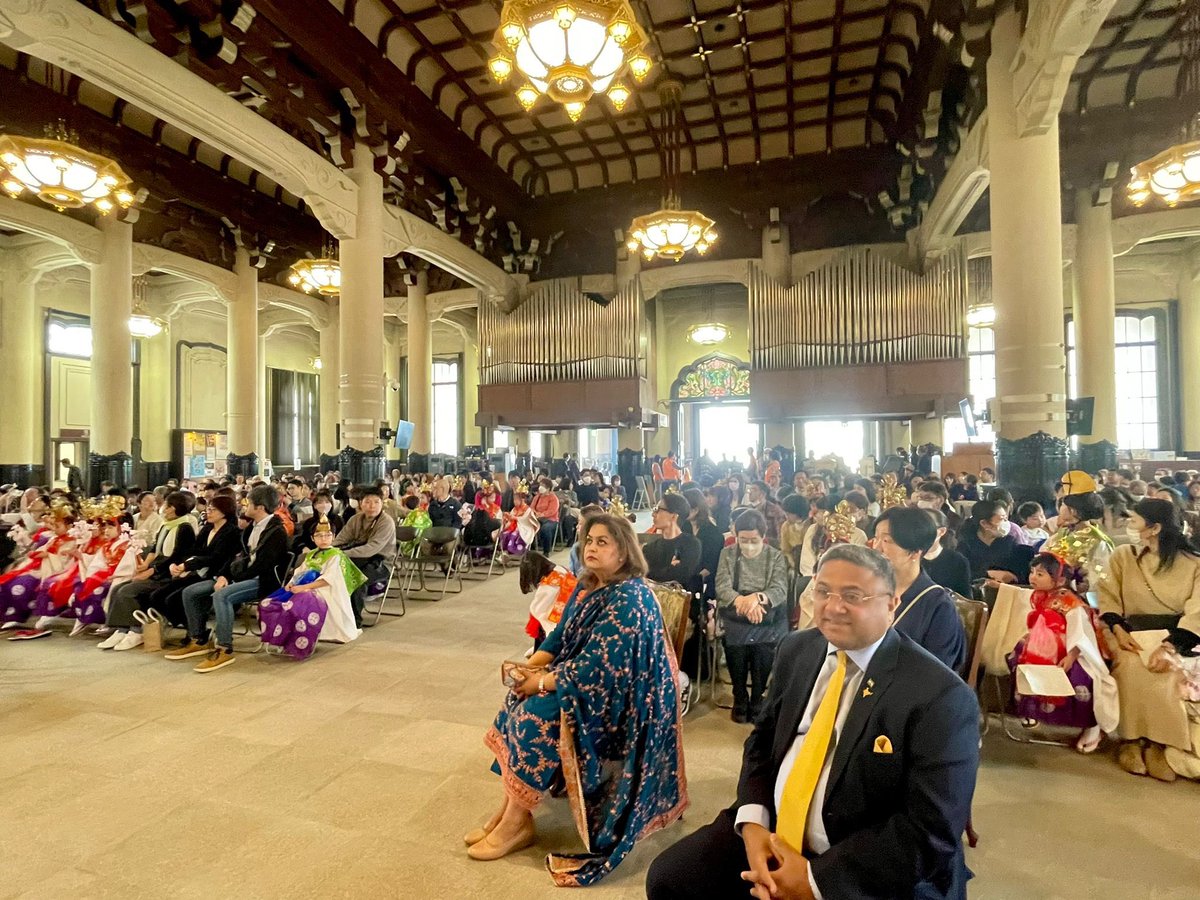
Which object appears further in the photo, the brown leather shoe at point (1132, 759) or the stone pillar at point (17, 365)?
the stone pillar at point (17, 365)

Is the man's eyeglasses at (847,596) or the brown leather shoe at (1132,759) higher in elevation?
the man's eyeglasses at (847,596)

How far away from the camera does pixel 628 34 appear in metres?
4.95

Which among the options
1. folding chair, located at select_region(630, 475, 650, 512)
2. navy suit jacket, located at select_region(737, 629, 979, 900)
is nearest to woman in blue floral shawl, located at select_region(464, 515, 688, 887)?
navy suit jacket, located at select_region(737, 629, 979, 900)

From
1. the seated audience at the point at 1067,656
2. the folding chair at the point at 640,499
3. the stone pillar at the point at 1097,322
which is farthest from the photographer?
the folding chair at the point at 640,499

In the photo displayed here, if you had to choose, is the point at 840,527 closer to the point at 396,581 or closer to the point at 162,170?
the point at 396,581

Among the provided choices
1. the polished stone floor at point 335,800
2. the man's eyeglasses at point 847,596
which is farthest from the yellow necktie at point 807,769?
the polished stone floor at point 335,800

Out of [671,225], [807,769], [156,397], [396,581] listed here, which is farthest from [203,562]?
[156,397]

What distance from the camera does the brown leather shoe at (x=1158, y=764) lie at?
281 centimetres

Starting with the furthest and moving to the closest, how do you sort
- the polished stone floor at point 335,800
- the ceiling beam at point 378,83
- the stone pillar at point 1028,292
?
the ceiling beam at point 378,83 < the stone pillar at point 1028,292 < the polished stone floor at point 335,800

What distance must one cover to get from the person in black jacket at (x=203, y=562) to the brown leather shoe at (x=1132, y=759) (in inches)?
221

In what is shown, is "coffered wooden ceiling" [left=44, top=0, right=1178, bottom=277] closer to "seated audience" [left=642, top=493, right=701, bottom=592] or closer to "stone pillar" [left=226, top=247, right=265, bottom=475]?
"stone pillar" [left=226, top=247, right=265, bottom=475]

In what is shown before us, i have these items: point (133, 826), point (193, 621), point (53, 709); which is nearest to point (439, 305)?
point (193, 621)

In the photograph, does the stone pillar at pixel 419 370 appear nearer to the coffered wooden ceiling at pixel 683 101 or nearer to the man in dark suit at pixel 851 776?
the coffered wooden ceiling at pixel 683 101

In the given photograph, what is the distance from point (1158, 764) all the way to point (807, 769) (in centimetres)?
248
